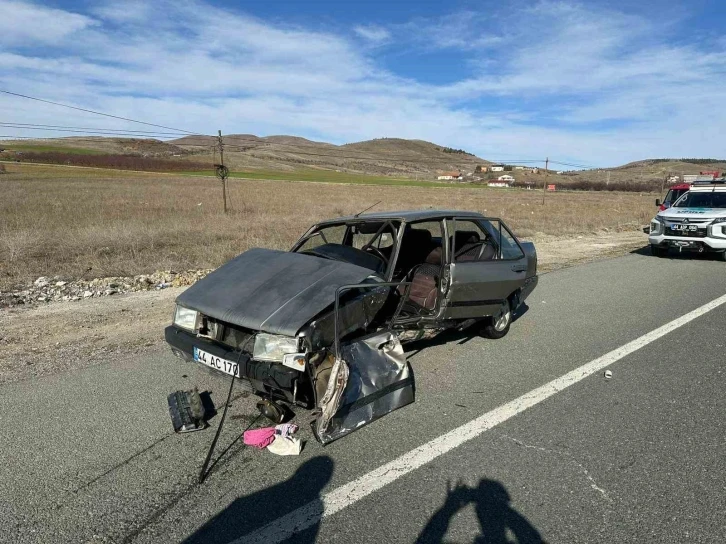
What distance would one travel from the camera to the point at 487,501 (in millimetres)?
2729

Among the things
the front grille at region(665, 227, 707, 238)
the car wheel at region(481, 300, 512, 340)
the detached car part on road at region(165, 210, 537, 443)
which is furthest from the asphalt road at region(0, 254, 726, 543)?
the front grille at region(665, 227, 707, 238)

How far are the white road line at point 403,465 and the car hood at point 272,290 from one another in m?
1.06

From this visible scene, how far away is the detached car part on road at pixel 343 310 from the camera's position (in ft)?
10.9

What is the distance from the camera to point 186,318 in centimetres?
397

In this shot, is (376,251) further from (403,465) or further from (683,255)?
(683,255)

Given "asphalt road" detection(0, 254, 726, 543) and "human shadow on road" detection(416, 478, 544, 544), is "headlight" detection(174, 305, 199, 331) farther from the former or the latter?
"human shadow on road" detection(416, 478, 544, 544)

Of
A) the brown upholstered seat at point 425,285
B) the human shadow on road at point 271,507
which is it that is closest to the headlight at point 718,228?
the brown upholstered seat at point 425,285

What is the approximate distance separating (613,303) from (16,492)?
729 centimetres

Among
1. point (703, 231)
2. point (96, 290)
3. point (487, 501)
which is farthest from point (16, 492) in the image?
point (703, 231)

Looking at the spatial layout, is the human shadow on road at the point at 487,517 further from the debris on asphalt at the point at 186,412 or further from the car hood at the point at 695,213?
the car hood at the point at 695,213

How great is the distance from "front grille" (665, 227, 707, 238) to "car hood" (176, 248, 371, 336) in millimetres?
10673

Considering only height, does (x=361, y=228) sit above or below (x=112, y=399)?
above

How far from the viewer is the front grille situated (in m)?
11.4

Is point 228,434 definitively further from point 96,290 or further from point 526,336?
point 96,290
